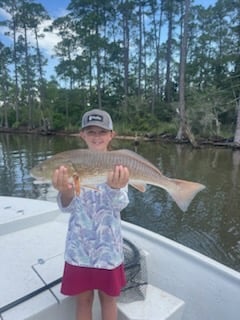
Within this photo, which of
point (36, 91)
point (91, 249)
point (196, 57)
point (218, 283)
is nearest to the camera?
point (91, 249)

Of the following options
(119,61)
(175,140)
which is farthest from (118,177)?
(119,61)

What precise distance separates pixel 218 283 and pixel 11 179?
25.9ft

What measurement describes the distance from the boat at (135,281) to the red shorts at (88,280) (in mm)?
178

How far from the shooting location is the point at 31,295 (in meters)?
1.69

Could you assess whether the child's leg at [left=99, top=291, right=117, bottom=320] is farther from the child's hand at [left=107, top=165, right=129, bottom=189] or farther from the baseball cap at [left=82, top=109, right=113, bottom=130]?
the baseball cap at [left=82, top=109, right=113, bottom=130]

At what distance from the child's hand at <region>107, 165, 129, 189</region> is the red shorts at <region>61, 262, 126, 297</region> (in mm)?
480

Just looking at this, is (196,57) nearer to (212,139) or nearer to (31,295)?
(212,139)

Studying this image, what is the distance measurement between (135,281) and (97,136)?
38.4 inches

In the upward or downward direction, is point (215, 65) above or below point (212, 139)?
above

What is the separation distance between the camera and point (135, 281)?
192 centimetres

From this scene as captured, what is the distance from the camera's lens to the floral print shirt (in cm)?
158

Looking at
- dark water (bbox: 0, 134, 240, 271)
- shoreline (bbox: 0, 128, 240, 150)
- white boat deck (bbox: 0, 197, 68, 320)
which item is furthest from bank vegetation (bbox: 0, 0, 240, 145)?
white boat deck (bbox: 0, 197, 68, 320)

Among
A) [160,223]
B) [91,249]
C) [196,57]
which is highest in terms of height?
[196,57]

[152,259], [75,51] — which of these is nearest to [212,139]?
[152,259]
